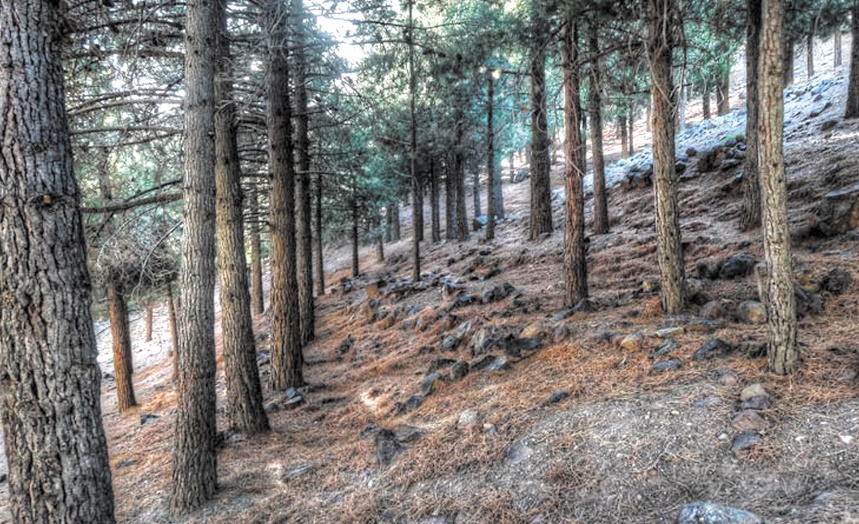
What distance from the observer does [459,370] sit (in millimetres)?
6344

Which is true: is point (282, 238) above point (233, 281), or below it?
above

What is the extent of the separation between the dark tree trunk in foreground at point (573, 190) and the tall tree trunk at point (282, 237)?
4.35 meters

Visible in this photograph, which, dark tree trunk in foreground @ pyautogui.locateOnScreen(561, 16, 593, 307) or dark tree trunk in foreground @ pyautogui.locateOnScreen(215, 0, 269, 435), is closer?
dark tree trunk in foreground @ pyautogui.locateOnScreen(215, 0, 269, 435)

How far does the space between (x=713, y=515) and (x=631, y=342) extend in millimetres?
2716

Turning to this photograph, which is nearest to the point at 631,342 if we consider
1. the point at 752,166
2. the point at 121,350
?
the point at 752,166

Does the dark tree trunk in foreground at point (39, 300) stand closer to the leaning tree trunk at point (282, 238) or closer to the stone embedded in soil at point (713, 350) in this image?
the leaning tree trunk at point (282, 238)

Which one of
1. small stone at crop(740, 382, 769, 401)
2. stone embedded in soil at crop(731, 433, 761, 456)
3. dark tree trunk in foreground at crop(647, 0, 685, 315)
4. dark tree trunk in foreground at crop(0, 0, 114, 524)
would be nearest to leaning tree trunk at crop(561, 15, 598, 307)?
dark tree trunk in foreground at crop(647, 0, 685, 315)

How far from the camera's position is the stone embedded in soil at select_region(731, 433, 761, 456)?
10.8 ft

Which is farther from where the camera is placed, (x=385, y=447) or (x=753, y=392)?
(x=385, y=447)

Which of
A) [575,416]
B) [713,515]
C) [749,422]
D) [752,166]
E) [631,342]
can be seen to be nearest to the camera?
[713,515]

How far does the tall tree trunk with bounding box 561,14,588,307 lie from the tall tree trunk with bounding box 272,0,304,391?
435 centimetres

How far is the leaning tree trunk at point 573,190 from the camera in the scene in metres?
7.31

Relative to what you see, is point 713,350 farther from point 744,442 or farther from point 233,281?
point 233,281

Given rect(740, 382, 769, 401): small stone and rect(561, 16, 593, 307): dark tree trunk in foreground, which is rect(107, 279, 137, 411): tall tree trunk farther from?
rect(740, 382, 769, 401): small stone
